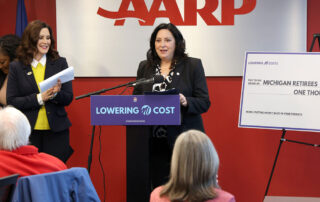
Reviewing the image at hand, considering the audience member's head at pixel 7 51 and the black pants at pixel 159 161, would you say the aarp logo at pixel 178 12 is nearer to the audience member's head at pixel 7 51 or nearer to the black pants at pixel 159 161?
the audience member's head at pixel 7 51

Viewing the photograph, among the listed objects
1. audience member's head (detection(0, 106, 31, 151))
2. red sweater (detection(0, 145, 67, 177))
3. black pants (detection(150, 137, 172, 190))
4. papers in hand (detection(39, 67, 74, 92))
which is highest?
papers in hand (detection(39, 67, 74, 92))

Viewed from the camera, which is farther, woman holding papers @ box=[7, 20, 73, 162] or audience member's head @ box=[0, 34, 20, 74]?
audience member's head @ box=[0, 34, 20, 74]

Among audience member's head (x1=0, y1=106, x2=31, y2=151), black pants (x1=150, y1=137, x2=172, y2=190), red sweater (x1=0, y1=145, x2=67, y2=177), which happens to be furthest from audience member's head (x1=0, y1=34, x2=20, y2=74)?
red sweater (x1=0, y1=145, x2=67, y2=177)

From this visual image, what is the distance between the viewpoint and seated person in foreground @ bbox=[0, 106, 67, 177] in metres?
2.30

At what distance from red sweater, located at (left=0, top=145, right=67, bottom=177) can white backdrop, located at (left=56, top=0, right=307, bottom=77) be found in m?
2.43

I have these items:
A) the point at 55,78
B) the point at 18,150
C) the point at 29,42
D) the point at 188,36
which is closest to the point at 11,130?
the point at 18,150

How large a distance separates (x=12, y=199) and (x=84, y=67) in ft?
9.60

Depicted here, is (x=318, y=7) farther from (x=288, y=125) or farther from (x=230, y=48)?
(x=288, y=125)

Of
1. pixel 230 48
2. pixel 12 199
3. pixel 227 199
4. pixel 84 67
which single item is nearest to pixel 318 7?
pixel 230 48

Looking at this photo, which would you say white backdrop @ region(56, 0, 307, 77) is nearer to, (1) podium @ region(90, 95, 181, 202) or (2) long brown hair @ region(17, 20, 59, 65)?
(2) long brown hair @ region(17, 20, 59, 65)

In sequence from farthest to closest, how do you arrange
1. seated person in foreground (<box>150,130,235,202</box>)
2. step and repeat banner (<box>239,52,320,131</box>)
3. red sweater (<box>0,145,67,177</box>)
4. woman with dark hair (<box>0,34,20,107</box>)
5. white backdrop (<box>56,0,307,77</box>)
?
1. white backdrop (<box>56,0,307,77</box>)
2. woman with dark hair (<box>0,34,20,107</box>)
3. step and repeat banner (<box>239,52,320,131</box>)
4. red sweater (<box>0,145,67,177</box>)
5. seated person in foreground (<box>150,130,235,202</box>)

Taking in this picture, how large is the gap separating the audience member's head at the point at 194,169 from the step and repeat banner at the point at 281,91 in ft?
7.22

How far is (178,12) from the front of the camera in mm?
4633

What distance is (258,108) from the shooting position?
4039mm
